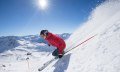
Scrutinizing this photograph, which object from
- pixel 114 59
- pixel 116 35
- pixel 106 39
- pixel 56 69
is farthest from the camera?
pixel 56 69

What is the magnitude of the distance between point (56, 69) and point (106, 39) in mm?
4435

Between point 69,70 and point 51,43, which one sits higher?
point 51,43

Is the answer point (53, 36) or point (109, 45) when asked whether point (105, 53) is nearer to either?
point (109, 45)

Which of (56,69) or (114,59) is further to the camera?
(56,69)

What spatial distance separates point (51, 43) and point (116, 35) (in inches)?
249

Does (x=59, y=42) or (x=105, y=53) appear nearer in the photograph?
(x=105, y=53)

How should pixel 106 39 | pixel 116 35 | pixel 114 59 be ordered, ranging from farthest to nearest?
pixel 106 39 → pixel 116 35 → pixel 114 59

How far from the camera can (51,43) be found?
44.4 feet

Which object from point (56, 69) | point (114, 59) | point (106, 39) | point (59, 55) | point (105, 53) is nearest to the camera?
point (114, 59)

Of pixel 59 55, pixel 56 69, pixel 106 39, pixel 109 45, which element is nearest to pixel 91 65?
pixel 109 45

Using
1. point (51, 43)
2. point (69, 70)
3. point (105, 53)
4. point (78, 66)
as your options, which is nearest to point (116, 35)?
point (105, 53)

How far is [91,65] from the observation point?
8047 millimetres

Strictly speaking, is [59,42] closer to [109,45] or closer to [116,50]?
[109,45]

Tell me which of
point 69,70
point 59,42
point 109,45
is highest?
point 59,42
